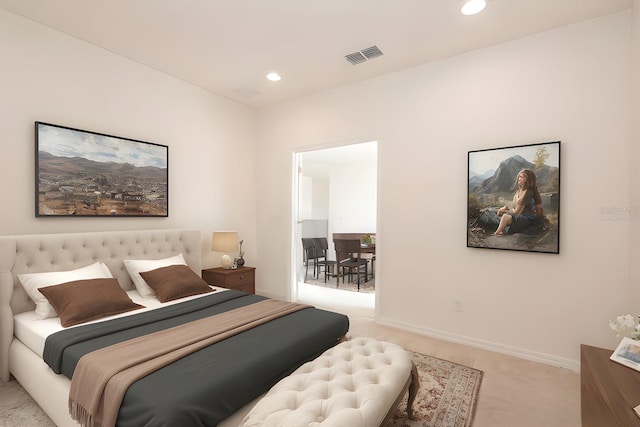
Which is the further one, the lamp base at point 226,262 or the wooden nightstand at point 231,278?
the lamp base at point 226,262

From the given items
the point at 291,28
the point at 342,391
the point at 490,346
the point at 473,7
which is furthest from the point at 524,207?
the point at 291,28

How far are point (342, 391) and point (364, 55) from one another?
125 inches

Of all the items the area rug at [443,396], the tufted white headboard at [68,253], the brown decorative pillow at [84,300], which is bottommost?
the area rug at [443,396]

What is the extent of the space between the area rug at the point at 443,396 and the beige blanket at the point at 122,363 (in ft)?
4.23

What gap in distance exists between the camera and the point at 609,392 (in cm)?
141

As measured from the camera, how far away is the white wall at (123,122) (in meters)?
2.69

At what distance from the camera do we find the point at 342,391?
1526mm

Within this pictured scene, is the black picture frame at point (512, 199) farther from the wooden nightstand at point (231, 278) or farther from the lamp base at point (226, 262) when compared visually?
the lamp base at point (226, 262)

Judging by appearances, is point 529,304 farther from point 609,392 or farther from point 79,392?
point 79,392

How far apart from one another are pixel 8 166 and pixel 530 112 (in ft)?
15.5

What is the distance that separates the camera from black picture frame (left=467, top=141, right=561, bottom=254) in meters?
2.80

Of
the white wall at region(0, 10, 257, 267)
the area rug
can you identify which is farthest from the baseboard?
the white wall at region(0, 10, 257, 267)

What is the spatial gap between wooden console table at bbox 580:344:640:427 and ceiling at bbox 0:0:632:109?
8.65ft

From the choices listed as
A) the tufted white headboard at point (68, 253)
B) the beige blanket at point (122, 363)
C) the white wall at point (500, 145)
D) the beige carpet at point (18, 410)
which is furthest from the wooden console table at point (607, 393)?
the tufted white headboard at point (68, 253)
